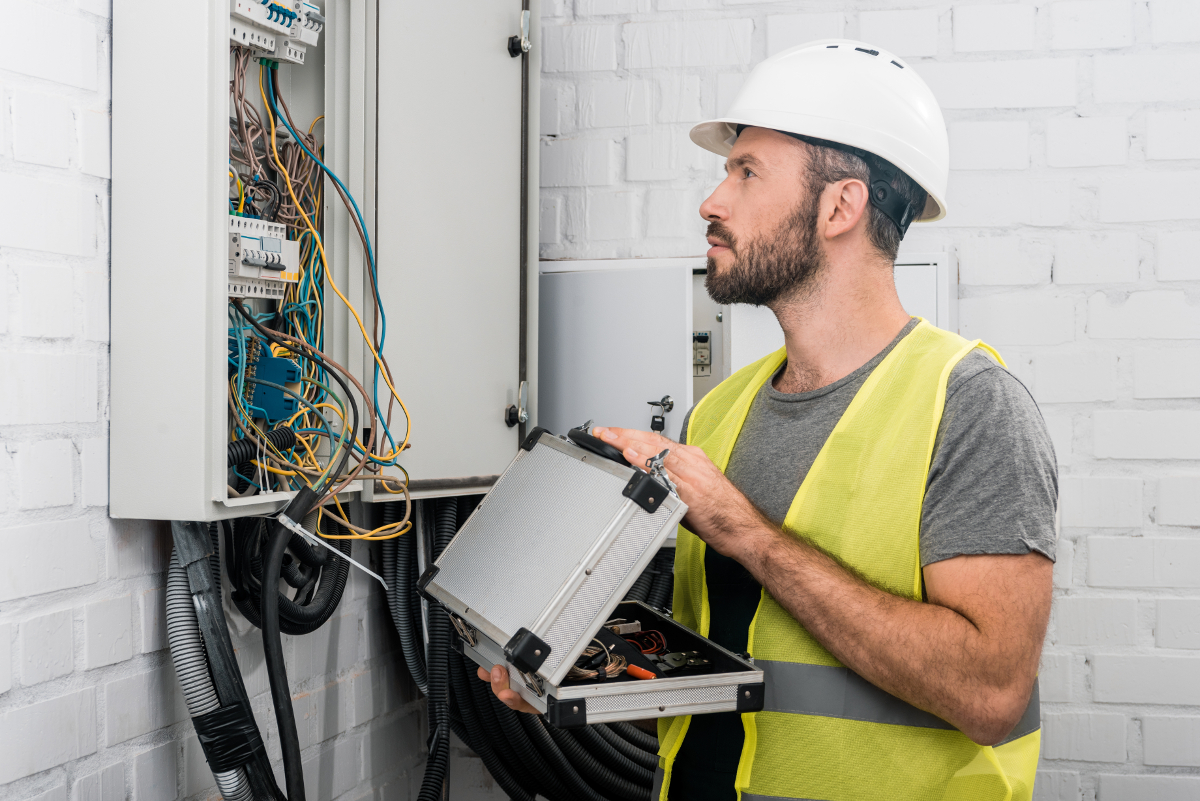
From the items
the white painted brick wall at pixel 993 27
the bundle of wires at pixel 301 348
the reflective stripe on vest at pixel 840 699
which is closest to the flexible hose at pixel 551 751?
the bundle of wires at pixel 301 348

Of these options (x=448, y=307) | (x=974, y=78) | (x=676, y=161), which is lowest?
(x=448, y=307)

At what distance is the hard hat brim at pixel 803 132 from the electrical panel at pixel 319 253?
45 cm

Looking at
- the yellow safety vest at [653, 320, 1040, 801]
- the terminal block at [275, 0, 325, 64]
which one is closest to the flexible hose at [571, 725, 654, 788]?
the yellow safety vest at [653, 320, 1040, 801]

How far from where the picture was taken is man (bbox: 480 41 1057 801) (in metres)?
0.87

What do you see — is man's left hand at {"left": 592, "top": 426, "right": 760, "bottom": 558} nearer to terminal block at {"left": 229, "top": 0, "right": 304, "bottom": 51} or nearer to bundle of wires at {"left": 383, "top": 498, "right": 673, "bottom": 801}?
terminal block at {"left": 229, "top": 0, "right": 304, "bottom": 51}

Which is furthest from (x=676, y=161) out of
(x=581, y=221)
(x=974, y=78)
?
(x=974, y=78)

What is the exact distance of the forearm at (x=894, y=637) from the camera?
857mm

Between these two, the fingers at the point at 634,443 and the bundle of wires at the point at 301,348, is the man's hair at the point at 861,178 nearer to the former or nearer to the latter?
the fingers at the point at 634,443

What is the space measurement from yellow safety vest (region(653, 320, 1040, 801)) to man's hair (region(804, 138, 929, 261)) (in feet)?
0.59

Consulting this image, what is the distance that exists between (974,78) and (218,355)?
1.53 meters

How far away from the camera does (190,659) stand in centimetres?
113

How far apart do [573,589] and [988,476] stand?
43 centimetres

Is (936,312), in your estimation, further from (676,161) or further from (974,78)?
(676,161)

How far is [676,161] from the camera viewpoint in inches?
75.7
